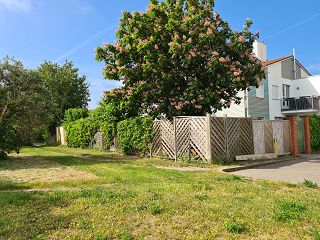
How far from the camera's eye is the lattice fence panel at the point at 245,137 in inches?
647

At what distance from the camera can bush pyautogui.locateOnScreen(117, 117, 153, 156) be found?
1842 centimetres

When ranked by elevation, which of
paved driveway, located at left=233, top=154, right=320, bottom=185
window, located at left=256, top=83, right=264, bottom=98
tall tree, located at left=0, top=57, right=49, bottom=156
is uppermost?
window, located at left=256, top=83, right=264, bottom=98

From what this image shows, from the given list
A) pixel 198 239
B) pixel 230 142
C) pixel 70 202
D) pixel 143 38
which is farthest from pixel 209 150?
pixel 198 239

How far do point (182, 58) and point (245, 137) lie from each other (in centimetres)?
504

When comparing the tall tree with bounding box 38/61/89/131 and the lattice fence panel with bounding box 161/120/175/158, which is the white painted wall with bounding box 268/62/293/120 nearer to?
the lattice fence panel with bounding box 161/120/175/158

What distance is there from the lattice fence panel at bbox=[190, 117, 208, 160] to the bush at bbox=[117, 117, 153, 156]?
317 centimetres

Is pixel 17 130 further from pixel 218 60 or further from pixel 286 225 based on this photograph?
pixel 286 225

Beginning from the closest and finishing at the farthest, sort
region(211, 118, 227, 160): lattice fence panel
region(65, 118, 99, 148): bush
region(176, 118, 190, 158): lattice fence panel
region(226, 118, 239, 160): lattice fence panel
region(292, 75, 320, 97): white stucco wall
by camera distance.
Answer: region(211, 118, 227, 160): lattice fence panel
region(226, 118, 239, 160): lattice fence panel
region(176, 118, 190, 158): lattice fence panel
region(65, 118, 99, 148): bush
region(292, 75, 320, 97): white stucco wall

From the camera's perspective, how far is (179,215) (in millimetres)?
5887

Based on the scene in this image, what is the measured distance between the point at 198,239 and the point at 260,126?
13928 mm

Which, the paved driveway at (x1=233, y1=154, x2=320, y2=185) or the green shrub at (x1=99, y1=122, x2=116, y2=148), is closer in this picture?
the paved driveway at (x1=233, y1=154, x2=320, y2=185)

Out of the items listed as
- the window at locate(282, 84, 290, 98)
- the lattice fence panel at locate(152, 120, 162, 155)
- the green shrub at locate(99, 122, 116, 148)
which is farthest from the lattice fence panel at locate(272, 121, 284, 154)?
the window at locate(282, 84, 290, 98)

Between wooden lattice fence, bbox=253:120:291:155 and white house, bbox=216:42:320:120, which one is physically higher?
white house, bbox=216:42:320:120

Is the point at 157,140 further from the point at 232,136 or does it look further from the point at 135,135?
the point at 232,136
